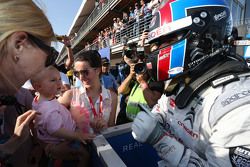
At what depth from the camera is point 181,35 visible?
1526 millimetres

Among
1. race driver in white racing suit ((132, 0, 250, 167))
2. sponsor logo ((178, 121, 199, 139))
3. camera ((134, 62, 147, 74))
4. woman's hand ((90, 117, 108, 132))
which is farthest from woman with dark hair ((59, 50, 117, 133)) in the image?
sponsor logo ((178, 121, 199, 139))

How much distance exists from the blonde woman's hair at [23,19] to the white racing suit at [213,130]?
0.77 m

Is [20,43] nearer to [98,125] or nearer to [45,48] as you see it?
[45,48]

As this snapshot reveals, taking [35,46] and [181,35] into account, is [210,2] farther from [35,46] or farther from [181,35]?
[35,46]

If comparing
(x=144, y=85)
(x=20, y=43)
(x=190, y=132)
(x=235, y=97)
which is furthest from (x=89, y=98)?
(x=235, y=97)

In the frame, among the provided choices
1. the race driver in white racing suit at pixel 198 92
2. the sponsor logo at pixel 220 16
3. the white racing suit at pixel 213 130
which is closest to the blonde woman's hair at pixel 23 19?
the race driver in white racing suit at pixel 198 92

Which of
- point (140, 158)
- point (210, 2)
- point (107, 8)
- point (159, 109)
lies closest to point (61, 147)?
point (140, 158)

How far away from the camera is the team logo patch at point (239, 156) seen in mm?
941

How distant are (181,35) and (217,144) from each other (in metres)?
0.77

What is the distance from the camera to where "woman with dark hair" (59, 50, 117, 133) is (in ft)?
6.19

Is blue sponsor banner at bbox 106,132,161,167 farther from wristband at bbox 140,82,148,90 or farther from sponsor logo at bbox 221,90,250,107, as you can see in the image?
wristband at bbox 140,82,148,90

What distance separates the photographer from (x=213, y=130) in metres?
1.07

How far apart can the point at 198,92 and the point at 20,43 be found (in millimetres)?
929

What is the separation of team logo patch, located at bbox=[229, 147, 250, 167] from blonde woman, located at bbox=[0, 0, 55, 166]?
932 mm
